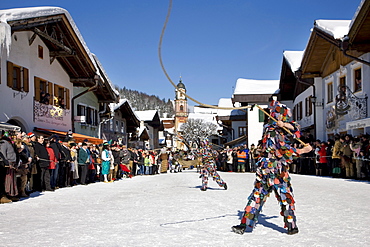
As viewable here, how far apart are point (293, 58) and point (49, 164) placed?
24325 millimetres

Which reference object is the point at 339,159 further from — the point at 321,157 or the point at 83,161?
the point at 83,161

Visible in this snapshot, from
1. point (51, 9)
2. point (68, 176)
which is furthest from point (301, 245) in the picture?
point (51, 9)

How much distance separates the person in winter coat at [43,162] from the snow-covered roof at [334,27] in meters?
14.8

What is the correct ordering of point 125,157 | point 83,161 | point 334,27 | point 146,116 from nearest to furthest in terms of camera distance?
point 83,161 < point 334,27 < point 125,157 < point 146,116

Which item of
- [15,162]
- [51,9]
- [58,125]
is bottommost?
[15,162]

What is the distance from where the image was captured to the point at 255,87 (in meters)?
43.7

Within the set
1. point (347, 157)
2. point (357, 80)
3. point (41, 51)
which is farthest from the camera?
point (357, 80)

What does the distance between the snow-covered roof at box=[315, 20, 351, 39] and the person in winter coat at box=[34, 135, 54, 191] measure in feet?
48.6

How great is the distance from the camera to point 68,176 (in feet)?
55.7

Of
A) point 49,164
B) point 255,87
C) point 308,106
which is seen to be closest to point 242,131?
point 255,87

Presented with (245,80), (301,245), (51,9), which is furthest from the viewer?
(245,80)

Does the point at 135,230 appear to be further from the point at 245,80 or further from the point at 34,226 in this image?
the point at 245,80

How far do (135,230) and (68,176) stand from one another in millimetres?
10529

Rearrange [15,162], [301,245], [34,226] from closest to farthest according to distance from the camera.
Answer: [301,245], [34,226], [15,162]
